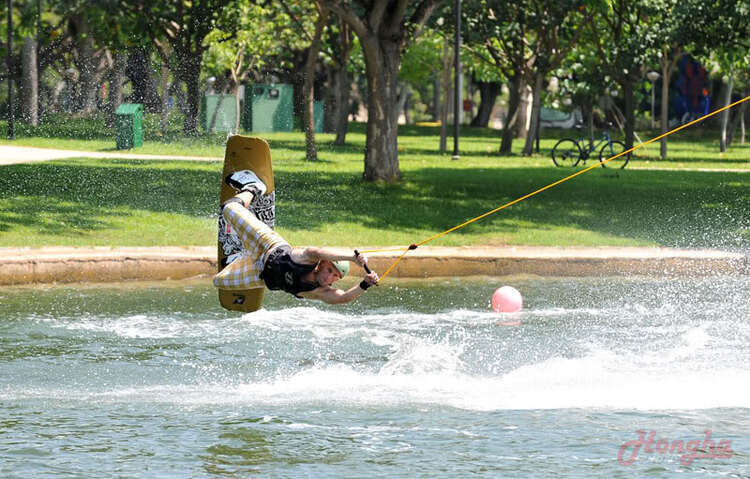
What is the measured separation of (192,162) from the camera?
78.7 feet

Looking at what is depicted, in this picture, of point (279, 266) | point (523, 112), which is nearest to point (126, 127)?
point (523, 112)

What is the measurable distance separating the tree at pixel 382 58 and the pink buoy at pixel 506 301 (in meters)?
8.47

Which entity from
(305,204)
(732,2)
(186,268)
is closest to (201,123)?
(732,2)

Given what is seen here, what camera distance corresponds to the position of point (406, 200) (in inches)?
755

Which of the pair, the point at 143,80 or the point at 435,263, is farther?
the point at 143,80

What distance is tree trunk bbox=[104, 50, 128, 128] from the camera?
33.1 m

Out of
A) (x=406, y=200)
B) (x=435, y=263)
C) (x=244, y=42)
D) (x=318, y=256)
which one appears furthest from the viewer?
(x=244, y=42)

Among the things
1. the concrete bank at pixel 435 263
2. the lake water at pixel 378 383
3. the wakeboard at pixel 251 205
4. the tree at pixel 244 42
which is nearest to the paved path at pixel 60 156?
the concrete bank at pixel 435 263

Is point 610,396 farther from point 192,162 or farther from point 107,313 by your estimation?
point 192,162

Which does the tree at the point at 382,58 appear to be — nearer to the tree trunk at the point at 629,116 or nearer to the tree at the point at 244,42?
the tree trunk at the point at 629,116

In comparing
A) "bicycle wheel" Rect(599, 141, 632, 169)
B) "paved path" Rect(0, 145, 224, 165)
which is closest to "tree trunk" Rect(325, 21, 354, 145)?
"bicycle wheel" Rect(599, 141, 632, 169)

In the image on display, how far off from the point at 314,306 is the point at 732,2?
58.6 feet

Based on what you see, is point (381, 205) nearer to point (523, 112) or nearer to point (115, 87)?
point (115, 87)

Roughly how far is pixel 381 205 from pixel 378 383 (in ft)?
30.6
